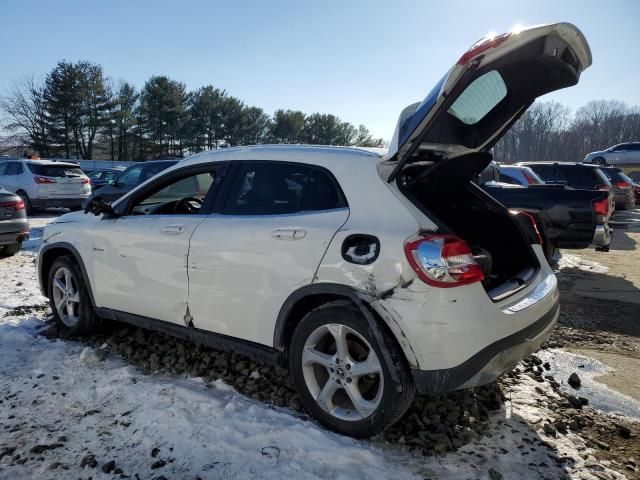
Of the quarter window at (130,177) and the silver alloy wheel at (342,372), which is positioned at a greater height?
the quarter window at (130,177)

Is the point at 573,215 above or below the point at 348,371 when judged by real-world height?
above

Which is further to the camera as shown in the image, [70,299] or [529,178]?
[529,178]

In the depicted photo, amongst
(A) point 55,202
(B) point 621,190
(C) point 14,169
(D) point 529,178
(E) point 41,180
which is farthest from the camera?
(B) point 621,190

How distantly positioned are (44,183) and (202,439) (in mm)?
13766

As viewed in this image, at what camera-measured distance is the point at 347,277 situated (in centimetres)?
257

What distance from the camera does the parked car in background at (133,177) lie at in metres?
10.6

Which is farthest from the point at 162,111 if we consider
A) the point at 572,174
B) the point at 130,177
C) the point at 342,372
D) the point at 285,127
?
the point at 342,372

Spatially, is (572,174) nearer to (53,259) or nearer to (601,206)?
(601,206)

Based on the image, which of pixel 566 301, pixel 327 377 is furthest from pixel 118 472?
pixel 566 301

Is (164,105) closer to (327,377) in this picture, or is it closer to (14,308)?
(14,308)

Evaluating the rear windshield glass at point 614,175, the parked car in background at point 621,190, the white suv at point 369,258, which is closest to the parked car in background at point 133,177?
the white suv at point 369,258

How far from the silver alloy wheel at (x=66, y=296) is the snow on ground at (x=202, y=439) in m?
0.83

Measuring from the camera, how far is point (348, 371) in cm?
267

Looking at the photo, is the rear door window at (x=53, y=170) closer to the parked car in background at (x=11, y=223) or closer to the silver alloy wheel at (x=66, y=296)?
the parked car in background at (x=11, y=223)
